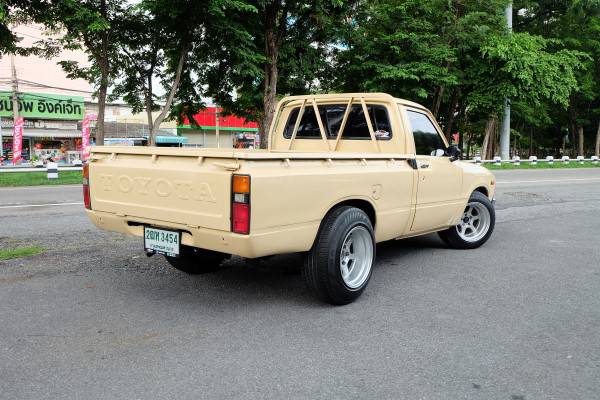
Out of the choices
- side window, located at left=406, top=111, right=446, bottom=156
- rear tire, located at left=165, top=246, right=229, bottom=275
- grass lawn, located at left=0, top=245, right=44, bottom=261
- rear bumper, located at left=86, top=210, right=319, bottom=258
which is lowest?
grass lawn, located at left=0, top=245, right=44, bottom=261

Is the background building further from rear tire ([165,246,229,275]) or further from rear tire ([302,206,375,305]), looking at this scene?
rear tire ([302,206,375,305])

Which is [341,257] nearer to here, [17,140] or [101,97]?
[101,97]

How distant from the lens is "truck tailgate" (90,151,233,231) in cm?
357

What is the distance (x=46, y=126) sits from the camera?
34688 millimetres

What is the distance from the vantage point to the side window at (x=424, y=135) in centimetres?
553

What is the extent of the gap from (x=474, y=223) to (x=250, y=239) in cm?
423

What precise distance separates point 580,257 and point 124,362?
18.1 feet

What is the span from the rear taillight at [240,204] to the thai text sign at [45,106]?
34.8 meters

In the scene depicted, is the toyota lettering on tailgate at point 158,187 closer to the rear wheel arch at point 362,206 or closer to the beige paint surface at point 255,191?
the beige paint surface at point 255,191

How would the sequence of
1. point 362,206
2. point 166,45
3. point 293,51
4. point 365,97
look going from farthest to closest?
1. point 293,51
2. point 166,45
3. point 365,97
4. point 362,206

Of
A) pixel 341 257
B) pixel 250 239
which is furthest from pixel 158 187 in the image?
pixel 341 257

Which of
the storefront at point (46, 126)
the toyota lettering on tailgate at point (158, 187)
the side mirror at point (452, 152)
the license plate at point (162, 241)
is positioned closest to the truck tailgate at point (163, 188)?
the toyota lettering on tailgate at point (158, 187)

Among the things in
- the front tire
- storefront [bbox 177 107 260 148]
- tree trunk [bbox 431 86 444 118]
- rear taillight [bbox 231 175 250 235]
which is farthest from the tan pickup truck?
storefront [bbox 177 107 260 148]

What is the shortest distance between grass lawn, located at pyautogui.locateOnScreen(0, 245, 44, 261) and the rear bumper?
2468 mm
